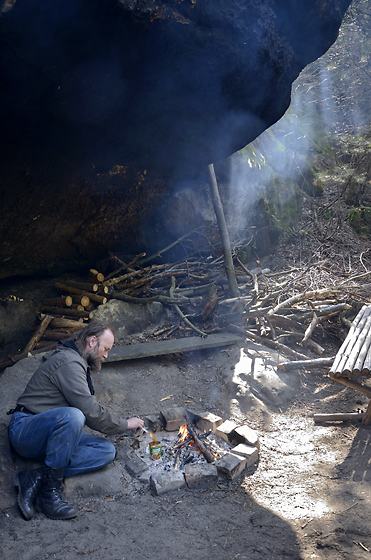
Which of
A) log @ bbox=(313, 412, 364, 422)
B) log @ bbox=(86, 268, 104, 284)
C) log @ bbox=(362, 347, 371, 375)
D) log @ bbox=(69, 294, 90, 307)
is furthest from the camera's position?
log @ bbox=(86, 268, 104, 284)

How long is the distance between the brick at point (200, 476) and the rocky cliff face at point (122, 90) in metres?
3.70

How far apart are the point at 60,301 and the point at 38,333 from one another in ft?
2.39

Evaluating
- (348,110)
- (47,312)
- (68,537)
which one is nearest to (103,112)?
(47,312)

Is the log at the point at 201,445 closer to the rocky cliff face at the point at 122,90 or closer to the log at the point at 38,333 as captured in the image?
the log at the point at 38,333

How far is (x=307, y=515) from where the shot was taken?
2.93 meters

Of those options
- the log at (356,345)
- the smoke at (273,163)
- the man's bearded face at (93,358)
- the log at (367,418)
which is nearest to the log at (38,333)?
the man's bearded face at (93,358)

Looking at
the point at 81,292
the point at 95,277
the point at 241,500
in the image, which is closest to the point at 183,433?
the point at 241,500

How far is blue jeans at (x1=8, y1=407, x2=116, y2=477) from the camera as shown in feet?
9.68

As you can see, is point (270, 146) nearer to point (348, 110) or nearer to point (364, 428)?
point (348, 110)

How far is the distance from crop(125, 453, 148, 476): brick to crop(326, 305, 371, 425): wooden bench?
2.05m

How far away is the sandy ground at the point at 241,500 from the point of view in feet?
8.30

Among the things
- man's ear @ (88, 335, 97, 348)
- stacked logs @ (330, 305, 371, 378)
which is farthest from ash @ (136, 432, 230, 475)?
stacked logs @ (330, 305, 371, 378)

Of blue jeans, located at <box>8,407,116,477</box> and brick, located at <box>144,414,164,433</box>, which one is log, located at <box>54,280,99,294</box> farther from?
blue jeans, located at <box>8,407,116,477</box>

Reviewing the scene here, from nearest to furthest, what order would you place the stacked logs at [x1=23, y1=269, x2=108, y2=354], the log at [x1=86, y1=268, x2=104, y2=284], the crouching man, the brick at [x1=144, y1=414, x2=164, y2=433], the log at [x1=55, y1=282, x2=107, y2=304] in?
the crouching man → the brick at [x1=144, y1=414, x2=164, y2=433] → the stacked logs at [x1=23, y1=269, x2=108, y2=354] → the log at [x1=55, y1=282, x2=107, y2=304] → the log at [x1=86, y1=268, x2=104, y2=284]
